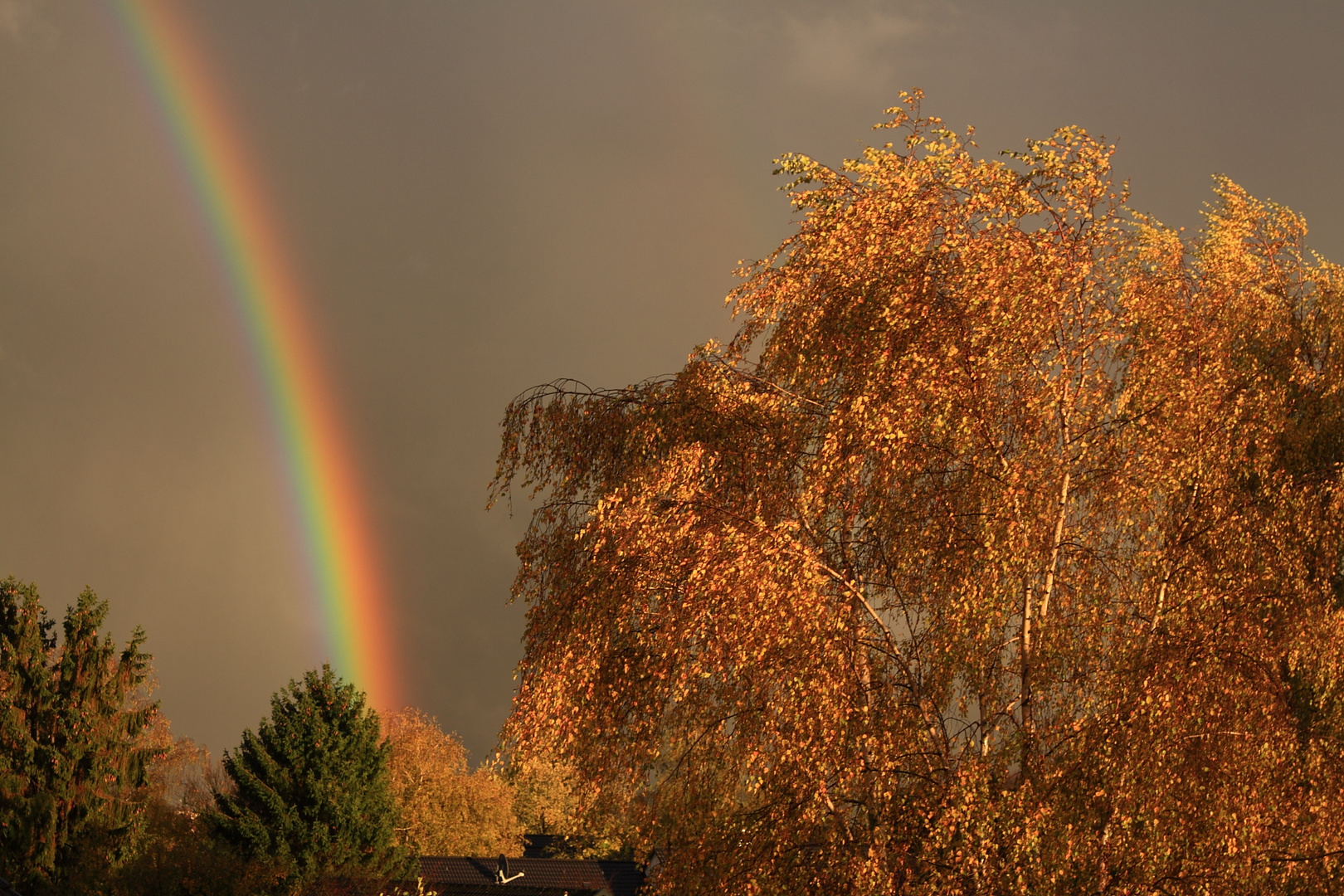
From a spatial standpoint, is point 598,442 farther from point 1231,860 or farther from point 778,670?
point 1231,860

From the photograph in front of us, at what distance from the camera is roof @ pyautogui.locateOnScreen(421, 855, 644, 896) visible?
40.9 m

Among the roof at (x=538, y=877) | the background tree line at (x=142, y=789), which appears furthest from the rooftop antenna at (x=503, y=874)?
the background tree line at (x=142, y=789)

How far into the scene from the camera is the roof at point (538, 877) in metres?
40.9

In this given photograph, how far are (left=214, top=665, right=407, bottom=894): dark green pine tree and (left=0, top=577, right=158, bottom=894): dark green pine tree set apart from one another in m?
3.86

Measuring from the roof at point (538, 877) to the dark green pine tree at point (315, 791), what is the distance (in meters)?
3.17

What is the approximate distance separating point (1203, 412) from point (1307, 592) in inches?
62.6

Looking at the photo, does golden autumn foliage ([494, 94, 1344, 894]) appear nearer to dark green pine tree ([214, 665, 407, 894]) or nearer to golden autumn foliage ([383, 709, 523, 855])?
dark green pine tree ([214, 665, 407, 894])

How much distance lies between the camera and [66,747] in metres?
33.8

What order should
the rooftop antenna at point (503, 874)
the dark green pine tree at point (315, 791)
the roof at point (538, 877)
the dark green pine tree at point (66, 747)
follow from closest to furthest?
1. the dark green pine tree at point (66, 747)
2. the dark green pine tree at point (315, 791)
3. the roof at point (538, 877)
4. the rooftop antenna at point (503, 874)

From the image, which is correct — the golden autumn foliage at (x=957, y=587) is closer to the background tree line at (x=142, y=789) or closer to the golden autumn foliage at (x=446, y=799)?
the background tree line at (x=142, y=789)

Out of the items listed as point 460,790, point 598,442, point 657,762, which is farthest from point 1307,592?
point 460,790

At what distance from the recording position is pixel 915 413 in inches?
348

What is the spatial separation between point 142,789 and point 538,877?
1546 cm

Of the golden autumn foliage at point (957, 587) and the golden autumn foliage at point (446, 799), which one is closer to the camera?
the golden autumn foliage at point (957, 587)
